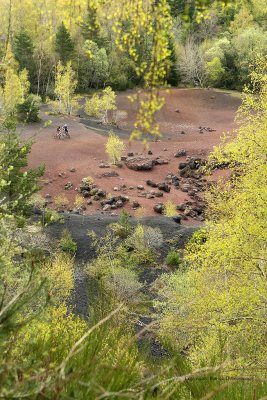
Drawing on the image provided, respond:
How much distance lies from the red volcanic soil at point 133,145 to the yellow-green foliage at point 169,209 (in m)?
0.99

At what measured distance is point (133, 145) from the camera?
3812 cm

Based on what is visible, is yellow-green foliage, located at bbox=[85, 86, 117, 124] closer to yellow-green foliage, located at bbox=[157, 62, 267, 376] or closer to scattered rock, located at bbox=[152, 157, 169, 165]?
scattered rock, located at bbox=[152, 157, 169, 165]

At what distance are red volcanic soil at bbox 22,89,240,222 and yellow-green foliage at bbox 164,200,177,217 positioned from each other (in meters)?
0.99

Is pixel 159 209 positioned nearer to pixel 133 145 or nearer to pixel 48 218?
pixel 133 145

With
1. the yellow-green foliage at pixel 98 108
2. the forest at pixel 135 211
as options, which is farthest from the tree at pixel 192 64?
the yellow-green foliage at pixel 98 108

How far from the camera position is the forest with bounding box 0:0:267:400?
3.23 metres

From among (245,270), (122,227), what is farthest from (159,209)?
(245,270)

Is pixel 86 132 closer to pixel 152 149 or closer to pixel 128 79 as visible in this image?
pixel 152 149

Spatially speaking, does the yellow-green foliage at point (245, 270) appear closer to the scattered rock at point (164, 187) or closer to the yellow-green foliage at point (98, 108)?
the scattered rock at point (164, 187)

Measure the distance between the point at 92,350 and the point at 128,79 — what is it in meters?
56.2

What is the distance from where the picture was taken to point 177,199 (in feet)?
97.7

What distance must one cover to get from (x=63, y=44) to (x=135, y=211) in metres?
31.4

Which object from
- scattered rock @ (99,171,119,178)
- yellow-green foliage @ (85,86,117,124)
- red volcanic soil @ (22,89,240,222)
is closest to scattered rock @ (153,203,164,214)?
red volcanic soil @ (22,89,240,222)

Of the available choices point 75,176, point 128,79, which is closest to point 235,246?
point 75,176
